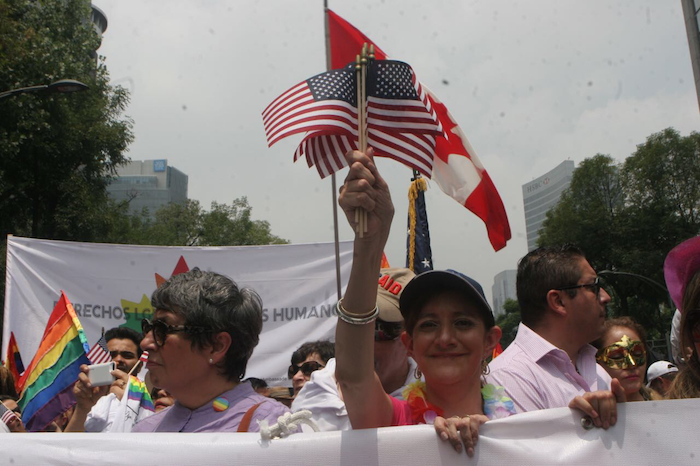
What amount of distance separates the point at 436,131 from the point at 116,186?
131 m

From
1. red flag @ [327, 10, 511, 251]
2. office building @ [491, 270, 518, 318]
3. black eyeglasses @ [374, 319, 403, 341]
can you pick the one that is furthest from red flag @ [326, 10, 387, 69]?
office building @ [491, 270, 518, 318]

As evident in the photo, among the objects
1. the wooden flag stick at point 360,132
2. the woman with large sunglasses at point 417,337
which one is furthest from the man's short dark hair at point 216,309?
the wooden flag stick at point 360,132

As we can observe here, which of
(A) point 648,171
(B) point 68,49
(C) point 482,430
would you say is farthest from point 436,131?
(A) point 648,171

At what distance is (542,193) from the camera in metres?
151

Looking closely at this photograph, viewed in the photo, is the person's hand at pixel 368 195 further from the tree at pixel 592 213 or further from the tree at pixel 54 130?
the tree at pixel 592 213

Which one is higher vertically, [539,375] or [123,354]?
[123,354]

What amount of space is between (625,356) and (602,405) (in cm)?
171

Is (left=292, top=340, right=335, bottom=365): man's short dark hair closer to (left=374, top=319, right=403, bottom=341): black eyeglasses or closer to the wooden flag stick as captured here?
(left=374, top=319, right=403, bottom=341): black eyeglasses

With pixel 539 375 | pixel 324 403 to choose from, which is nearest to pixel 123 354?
pixel 324 403

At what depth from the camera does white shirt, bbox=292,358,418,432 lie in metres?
2.40

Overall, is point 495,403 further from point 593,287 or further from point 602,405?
point 593,287

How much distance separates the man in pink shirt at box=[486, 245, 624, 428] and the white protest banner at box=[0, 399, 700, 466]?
581 mm

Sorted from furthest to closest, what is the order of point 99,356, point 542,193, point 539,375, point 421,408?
point 542,193
point 99,356
point 539,375
point 421,408

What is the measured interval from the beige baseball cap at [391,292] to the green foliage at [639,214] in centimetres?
2688
